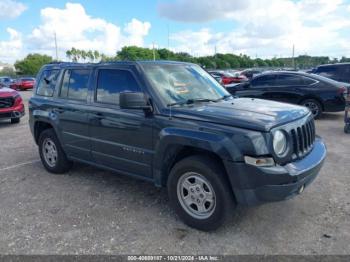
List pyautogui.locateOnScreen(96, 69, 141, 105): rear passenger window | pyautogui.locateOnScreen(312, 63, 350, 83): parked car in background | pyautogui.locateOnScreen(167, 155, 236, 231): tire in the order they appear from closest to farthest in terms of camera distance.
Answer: pyautogui.locateOnScreen(167, 155, 236, 231): tire → pyautogui.locateOnScreen(96, 69, 141, 105): rear passenger window → pyautogui.locateOnScreen(312, 63, 350, 83): parked car in background

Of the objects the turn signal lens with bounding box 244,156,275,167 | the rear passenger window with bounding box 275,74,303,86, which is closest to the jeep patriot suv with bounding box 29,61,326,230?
the turn signal lens with bounding box 244,156,275,167

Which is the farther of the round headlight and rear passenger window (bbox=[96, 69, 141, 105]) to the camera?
rear passenger window (bbox=[96, 69, 141, 105])

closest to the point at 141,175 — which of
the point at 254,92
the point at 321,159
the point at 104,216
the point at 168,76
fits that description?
the point at 104,216

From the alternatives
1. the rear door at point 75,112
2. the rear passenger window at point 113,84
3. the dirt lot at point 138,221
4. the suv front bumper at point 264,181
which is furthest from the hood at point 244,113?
the rear door at point 75,112

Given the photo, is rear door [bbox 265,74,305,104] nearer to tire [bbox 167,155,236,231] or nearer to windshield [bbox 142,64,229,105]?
windshield [bbox 142,64,229,105]

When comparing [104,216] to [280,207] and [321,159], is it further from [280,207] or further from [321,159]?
[321,159]

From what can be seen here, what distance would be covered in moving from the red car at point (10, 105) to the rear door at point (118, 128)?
7.51 metres

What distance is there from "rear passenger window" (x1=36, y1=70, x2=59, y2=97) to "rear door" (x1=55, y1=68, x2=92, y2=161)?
11.1 inches

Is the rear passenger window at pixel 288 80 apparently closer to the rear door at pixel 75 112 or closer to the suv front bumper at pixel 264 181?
the rear door at pixel 75 112

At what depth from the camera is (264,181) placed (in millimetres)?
3230

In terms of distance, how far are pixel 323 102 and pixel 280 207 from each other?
7254 millimetres

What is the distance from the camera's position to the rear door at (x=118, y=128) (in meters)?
4.13

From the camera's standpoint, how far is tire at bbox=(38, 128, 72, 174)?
563 centimetres

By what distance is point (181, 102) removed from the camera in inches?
161
